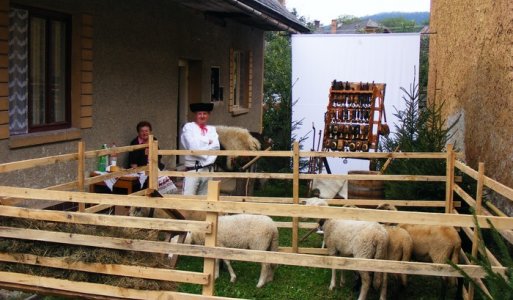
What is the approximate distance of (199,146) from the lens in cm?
893

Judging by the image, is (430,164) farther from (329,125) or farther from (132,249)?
(132,249)

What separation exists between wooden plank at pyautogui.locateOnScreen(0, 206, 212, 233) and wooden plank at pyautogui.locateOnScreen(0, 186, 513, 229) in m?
0.12

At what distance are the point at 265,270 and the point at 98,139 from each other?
3638 millimetres

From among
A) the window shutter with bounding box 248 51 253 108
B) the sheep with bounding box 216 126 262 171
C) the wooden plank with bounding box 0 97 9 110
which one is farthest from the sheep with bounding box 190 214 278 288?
the window shutter with bounding box 248 51 253 108

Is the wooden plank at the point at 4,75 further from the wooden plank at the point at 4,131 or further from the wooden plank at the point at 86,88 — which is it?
the wooden plank at the point at 86,88

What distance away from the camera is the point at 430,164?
8047 mm

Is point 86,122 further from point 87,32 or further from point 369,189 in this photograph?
point 369,189

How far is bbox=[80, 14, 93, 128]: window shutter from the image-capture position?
835 cm

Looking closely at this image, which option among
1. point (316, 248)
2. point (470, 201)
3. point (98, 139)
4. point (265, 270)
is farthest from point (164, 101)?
point (470, 201)

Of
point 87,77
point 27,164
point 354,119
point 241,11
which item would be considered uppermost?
point 241,11

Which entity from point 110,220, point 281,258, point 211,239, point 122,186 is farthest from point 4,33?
point 281,258

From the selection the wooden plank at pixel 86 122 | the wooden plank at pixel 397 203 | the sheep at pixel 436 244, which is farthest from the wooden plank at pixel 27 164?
the sheep at pixel 436 244

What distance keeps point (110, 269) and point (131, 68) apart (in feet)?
18.8

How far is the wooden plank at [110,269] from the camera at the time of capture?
4391 millimetres
